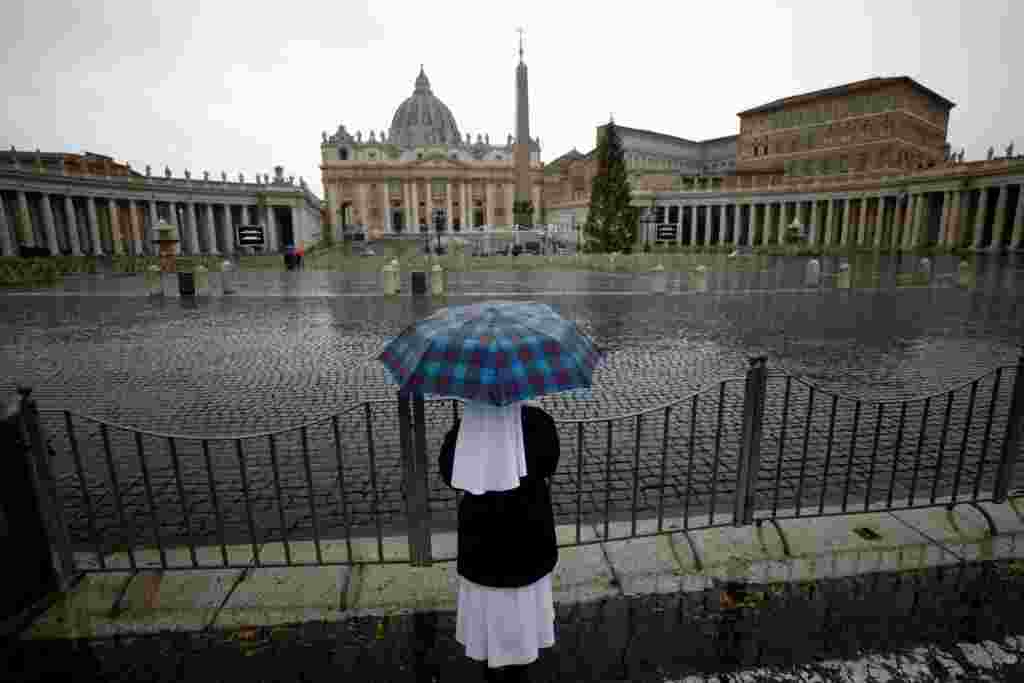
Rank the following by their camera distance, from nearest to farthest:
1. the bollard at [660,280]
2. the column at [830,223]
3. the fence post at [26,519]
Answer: the fence post at [26,519]
the bollard at [660,280]
the column at [830,223]

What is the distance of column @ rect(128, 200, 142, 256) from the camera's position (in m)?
49.6

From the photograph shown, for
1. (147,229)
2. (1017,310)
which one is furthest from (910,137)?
(147,229)

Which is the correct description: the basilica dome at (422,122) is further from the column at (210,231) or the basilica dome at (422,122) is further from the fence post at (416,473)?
the fence post at (416,473)

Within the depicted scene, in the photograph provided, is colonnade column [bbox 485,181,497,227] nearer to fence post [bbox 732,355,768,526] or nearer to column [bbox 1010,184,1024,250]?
column [bbox 1010,184,1024,250]

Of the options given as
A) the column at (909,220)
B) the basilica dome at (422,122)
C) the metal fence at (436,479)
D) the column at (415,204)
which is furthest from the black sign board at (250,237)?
the basilica dome at (422,122)

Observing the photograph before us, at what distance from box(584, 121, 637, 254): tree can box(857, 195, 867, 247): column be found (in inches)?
1079

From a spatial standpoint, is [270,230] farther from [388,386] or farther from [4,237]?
[388,386]

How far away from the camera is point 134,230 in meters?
50.7

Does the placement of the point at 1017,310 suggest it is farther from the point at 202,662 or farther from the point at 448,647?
the point at 202,662

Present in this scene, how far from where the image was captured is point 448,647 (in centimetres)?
278

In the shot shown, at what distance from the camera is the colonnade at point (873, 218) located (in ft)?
141

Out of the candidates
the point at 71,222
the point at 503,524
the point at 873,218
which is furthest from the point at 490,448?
the point at 873,218

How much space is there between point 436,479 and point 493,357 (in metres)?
3.08

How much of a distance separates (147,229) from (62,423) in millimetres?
61355
